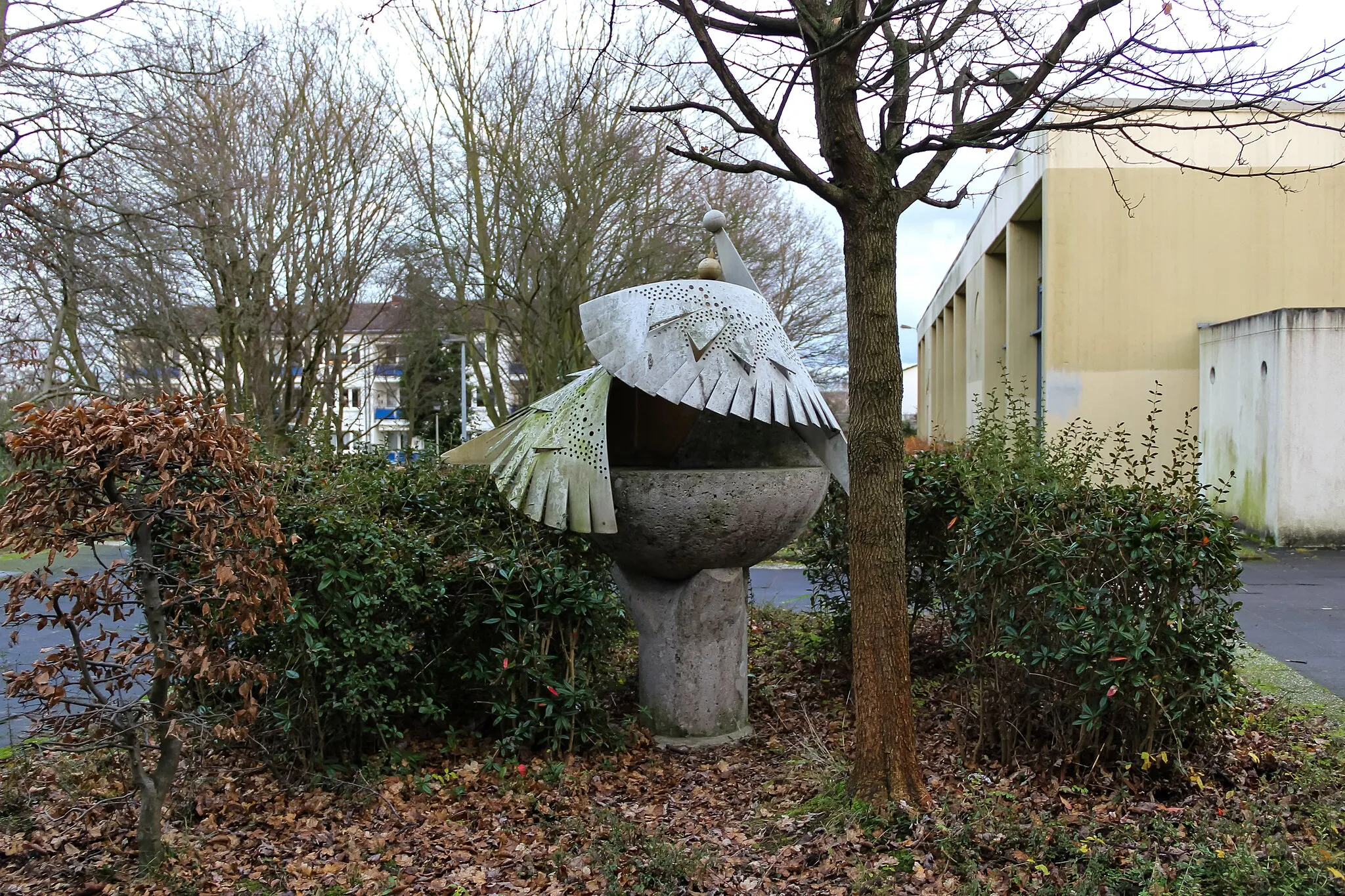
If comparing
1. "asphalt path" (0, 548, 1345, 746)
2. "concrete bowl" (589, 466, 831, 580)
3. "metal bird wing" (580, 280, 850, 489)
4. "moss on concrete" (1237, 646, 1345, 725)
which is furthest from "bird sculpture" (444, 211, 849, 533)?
"moss on concrete" (1237, 646, 1345, 725)

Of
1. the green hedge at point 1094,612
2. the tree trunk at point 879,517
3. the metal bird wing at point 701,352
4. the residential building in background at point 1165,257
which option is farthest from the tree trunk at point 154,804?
the residential building in background at point 1165,257

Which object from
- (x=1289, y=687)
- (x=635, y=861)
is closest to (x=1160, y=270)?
(x=1289, y=687)

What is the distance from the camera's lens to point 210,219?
12992mm

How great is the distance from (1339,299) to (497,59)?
14445mm

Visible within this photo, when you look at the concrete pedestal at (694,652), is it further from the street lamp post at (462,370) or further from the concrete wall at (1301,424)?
the concrete wall at (1301,424)

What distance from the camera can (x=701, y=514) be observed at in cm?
469

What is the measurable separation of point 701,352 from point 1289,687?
13.9 ft

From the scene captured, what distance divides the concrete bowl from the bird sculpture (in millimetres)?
175

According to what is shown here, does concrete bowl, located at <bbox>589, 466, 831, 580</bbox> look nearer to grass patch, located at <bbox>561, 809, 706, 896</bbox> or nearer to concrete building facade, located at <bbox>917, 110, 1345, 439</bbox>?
grass patch, located at <bbox>561, 809, 706, 896</bbox>

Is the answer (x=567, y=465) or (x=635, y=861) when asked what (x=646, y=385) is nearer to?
(x=567, y=465)

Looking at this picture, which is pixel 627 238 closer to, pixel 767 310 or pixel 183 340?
pixel 183 340

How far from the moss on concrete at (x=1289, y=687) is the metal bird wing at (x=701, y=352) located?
2.76 m

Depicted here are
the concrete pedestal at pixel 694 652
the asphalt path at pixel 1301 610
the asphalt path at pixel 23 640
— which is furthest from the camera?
the asphalt path at pixel 1301 610

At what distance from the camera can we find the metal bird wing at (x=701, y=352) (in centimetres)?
467
